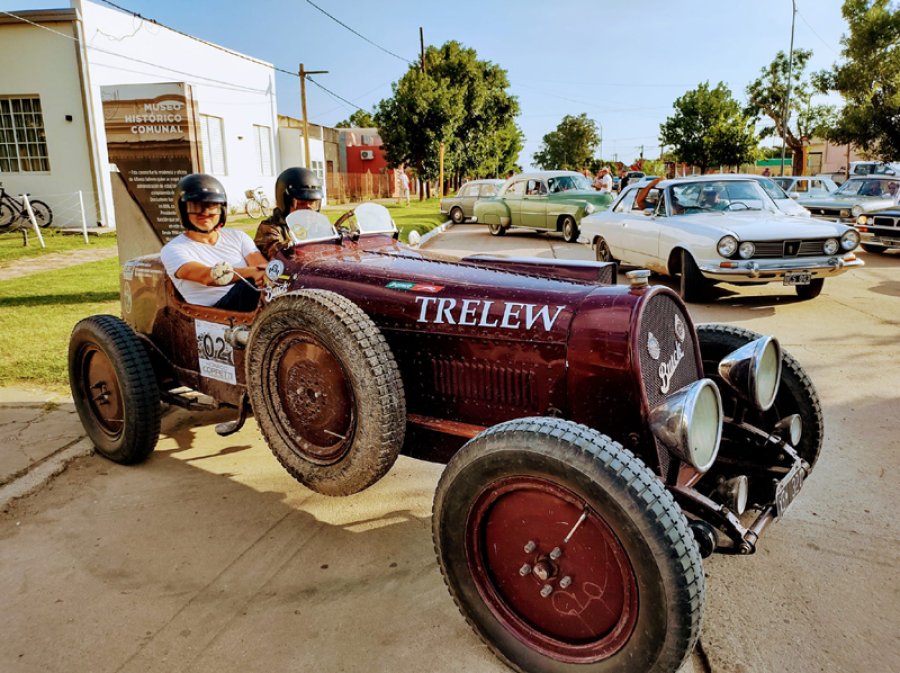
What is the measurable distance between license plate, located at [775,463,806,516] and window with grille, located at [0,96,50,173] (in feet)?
66.2

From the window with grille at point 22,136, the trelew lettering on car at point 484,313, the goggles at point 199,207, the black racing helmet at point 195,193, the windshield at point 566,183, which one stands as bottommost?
the trelew lettering on car at point 484,313

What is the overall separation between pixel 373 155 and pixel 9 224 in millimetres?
34837

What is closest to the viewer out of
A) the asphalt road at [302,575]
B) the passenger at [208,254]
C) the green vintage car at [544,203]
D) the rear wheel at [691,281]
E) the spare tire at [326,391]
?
Answer: the asphalt road at [302,575]

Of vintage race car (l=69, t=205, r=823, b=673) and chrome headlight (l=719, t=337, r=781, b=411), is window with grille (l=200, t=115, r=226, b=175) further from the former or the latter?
chrome headlight (l=719, t=337, r=781, b=411)

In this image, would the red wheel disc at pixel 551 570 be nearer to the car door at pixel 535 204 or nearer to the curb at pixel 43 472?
the curb at pixel 43 472

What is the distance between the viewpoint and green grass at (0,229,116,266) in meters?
12.8

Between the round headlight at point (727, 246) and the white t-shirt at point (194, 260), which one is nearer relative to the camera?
the white t-shirt at point (194, 260)

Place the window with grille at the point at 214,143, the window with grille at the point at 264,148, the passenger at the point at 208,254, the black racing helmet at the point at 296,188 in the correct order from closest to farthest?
1. the passenger at the point at 208,254
2. the black racing helmet at the point at 296,188
3. the window with grille at the point at 214,143
4. the window with grille at the point at 264,148

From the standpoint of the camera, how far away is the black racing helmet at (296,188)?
15.1ft

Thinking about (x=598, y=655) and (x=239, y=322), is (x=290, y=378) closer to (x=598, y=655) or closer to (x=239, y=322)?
(x=239, y=322)

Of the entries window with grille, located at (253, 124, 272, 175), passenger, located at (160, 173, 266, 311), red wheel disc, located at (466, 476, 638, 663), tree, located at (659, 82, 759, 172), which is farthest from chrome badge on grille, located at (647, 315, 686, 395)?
tree, located at (659, 82, 759, 172)

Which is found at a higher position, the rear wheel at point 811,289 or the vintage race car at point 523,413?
the vintage race car at point 523,413

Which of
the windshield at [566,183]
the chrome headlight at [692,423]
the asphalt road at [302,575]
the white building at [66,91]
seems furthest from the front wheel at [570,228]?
the chrome headlight at [692,423]

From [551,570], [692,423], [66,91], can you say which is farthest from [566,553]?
[66,91]
